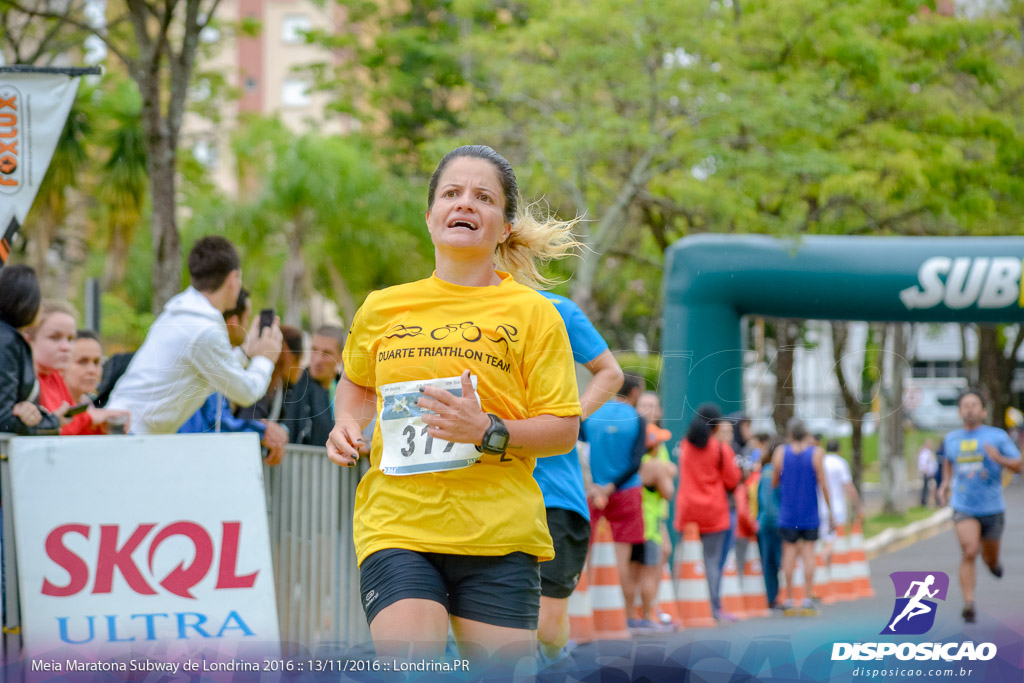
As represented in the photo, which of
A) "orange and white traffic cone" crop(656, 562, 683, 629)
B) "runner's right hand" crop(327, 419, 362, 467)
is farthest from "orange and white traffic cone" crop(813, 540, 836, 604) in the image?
"runner's right hand" crop(327, 419, 362, 467)

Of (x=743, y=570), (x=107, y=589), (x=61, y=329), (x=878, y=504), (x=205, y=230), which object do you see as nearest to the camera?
(x=107, y=589)

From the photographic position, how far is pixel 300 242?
80.6 ft

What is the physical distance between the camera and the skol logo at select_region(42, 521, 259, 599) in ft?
15.1

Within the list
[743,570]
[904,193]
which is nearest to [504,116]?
[904,193]

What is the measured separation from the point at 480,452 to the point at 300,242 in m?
22.3

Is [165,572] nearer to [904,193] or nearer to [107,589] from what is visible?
[107,589]

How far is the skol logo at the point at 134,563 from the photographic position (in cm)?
461

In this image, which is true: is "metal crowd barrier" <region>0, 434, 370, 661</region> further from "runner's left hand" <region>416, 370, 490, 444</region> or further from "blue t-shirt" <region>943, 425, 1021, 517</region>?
"blue t-shirt" <region>943, 425, 1021, 517</region>

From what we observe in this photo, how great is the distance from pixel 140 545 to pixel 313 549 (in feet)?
3.33

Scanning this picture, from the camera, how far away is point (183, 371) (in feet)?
15.2

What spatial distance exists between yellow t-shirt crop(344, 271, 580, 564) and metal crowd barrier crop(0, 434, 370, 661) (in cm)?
260

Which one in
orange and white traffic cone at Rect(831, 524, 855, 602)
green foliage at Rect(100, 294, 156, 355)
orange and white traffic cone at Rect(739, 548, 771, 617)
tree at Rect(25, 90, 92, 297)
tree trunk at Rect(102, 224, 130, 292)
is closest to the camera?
orange and white traffic cone at Rect(739, 548, 771, 617)

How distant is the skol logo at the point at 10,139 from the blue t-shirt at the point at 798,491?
23.0 feet

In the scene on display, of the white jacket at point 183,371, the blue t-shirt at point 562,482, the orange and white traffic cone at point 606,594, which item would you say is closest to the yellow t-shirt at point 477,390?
the blue t-shirt at point 562,482
